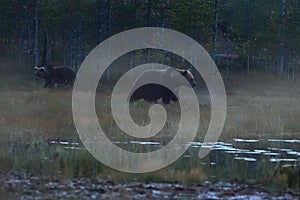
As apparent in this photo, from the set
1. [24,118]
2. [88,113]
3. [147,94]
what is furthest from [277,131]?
[147,94]

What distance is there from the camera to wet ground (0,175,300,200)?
9.70 m

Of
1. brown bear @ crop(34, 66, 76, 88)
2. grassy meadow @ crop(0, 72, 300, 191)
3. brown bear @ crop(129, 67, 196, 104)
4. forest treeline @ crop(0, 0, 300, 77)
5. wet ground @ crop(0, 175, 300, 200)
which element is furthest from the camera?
forest treeline @ crop(0, 0, 300, 77)

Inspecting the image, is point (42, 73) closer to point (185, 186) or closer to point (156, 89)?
point (156, 89)

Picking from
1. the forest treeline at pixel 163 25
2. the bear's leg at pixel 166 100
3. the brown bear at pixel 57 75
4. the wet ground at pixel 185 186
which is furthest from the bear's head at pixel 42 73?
the wet ground at pixel 185 186

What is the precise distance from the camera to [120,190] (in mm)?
10164

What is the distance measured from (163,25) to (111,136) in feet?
113

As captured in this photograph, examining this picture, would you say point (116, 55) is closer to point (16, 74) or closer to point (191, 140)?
point (16, 74)

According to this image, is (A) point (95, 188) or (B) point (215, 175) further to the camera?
(B) point (215, 175)

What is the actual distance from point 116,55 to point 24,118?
3151cm

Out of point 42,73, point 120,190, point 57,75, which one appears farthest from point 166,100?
point 120,190

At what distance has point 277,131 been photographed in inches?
762

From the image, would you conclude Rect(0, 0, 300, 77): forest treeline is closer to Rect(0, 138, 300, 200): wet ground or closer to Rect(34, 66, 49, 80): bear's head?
Rect(34, 66, 49, 80): bear's head

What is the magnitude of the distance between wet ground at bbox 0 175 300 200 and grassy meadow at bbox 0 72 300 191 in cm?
52

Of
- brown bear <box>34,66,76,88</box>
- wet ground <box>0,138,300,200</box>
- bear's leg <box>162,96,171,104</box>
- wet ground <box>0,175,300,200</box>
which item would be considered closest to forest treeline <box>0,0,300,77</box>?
brown bear <box>34,66,76,88</box>
